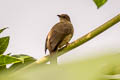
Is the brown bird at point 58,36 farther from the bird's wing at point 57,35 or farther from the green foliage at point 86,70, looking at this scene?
the green foliage at point 86,70

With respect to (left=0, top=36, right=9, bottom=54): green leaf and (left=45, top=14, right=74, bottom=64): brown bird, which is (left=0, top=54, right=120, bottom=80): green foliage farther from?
(left=45, top=14, right=74, bottom=64): brown bird

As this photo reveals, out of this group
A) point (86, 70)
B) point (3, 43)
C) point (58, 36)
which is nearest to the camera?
point (86, 70)

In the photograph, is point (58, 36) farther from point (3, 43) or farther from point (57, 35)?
point (3, 43)

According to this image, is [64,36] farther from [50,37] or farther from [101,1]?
[101,1]

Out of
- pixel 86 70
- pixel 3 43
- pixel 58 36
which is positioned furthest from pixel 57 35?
pixel 86 70

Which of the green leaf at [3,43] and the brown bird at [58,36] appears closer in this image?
Result: the green leaf at [3,43]

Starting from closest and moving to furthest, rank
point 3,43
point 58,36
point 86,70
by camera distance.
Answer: point 86,70 → point 3,43 → point 58,36

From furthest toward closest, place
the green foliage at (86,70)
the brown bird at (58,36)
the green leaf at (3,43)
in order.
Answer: the brown bird at (58,36) < the green leaf at (3,43) < the green foliage at (86,70)

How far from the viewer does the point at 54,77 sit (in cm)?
28

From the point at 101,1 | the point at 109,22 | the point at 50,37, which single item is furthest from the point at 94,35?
the point at 50,37

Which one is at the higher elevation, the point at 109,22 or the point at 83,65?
the point at 109,22

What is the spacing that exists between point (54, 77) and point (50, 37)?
4.77 meters

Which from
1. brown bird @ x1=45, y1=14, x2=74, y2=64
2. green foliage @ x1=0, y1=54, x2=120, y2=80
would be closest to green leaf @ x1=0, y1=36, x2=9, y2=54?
green foliage @ x1=0, y1=54, x2=120, y2=80

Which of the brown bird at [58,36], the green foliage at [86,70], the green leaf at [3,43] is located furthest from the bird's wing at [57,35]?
the green foliage at [86,70]
